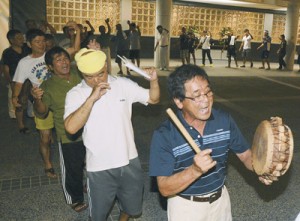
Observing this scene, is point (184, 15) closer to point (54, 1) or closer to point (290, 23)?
point (290, 23)

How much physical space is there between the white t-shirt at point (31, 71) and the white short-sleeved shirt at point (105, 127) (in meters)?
2.49

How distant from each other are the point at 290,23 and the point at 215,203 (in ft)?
60.2

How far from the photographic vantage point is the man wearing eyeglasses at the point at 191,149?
87.7 inches

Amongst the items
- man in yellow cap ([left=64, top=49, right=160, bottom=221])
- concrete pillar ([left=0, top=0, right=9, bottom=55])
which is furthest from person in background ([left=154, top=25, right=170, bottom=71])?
man in yellow cap ([left=64, top=49, right=160, bottom=221])

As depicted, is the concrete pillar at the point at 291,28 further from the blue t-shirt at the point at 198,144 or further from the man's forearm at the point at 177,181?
the man's forearm at the point at 177,181

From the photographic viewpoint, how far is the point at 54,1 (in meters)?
17.9

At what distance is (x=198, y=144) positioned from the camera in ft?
7.54

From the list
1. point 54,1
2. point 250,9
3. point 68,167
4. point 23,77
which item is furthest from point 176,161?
point 250,9

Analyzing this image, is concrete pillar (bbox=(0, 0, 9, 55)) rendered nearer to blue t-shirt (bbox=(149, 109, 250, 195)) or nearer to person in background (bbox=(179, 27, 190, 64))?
person in background (bbox=(179, 27, 190, 64))

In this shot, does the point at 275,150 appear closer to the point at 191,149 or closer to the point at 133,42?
the point at 191,149

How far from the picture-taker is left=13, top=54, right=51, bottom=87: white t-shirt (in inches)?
206

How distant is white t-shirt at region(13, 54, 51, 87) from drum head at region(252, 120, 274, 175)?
3.73m

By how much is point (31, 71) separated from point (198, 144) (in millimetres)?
3703

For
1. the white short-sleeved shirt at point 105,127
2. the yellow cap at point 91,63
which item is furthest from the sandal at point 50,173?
the yellow cap at point 91,63
